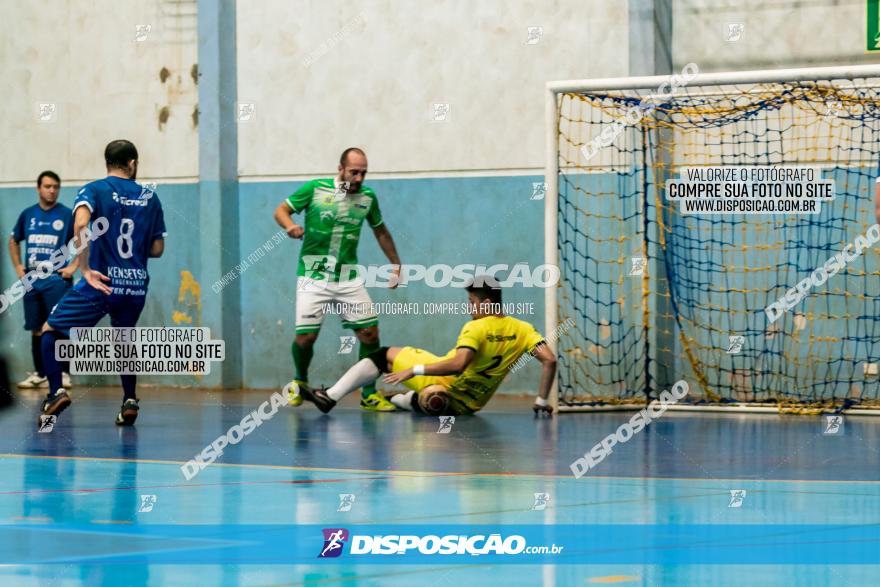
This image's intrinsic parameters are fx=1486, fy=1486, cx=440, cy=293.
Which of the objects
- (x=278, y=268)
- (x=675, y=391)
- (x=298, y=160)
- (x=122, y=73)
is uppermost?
(x=122, y=73)

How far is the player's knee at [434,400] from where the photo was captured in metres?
13.4

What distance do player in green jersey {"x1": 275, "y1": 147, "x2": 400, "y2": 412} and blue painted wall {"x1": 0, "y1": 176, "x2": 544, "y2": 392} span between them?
2326 mm

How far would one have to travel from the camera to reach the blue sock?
12.1m

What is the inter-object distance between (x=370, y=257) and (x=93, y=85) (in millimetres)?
4334

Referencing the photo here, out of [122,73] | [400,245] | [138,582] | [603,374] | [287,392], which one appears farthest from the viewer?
[122,73]

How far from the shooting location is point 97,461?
10.0 m

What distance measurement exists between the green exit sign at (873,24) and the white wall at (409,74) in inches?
98.2

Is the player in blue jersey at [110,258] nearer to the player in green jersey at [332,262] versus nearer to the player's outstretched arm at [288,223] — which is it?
the player's outstretched arm at [288,223]

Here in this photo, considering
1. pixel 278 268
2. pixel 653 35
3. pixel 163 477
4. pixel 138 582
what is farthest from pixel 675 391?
pixel 138 582

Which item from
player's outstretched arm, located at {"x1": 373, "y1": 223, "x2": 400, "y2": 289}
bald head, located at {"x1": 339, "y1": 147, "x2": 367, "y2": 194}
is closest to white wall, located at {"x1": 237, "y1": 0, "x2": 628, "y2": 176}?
player's outstretched arm, located at {"x1": 373, "y1": 223, "x2": 400, "y2": 289}

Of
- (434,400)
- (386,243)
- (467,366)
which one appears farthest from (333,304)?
(467,366)

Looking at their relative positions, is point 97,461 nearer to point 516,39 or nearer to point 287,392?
point 287,392

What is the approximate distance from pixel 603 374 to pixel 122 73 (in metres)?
7.11

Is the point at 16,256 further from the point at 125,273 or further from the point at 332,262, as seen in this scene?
the point at 125,273
